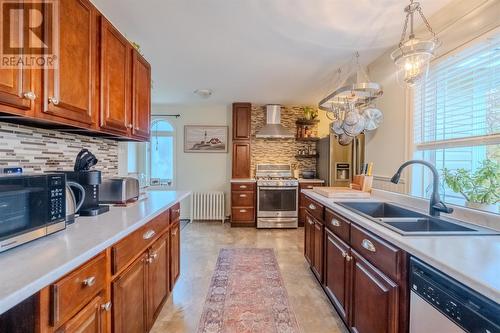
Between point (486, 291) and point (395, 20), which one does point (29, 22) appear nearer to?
point (486, 291)

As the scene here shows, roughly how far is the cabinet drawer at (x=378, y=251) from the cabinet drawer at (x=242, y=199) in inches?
124

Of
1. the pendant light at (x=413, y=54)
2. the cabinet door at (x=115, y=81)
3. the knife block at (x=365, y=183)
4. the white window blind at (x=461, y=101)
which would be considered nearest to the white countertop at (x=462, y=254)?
the white window blind at (x=461, y=101)

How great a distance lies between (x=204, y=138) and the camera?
5.20 meters

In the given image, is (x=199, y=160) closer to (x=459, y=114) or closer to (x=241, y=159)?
(x=241, y=159)

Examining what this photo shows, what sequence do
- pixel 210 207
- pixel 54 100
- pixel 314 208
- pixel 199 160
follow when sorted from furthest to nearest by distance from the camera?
pixel 199 160
pixel 210 207
pixel 314 208
pixel 54 100

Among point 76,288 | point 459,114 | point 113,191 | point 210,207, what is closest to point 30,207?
point 76,288

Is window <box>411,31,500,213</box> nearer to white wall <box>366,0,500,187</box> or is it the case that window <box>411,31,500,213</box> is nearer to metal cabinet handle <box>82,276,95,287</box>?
white wall <box>366,0,500,187</box>

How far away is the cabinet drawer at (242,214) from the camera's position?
4.72 meters

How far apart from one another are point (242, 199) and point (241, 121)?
1575 mm

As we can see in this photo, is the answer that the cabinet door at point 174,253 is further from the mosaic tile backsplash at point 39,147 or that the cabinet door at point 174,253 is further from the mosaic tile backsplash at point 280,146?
the mosaic tile backsplash at point 280,146

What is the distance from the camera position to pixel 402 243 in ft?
3.66

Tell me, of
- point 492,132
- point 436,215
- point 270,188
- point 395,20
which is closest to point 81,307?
point 436,215

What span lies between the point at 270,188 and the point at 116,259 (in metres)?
3.60

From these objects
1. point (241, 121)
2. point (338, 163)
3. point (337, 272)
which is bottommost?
point (337, 272)
